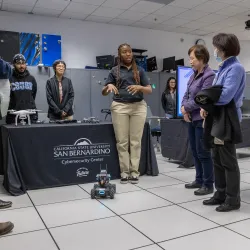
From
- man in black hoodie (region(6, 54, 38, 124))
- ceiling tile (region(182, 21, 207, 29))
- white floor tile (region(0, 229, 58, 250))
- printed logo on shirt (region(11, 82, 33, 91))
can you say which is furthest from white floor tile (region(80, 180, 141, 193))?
ceiling tile (region(182, 21, 207, 29))

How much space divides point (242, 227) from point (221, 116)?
29.5 inches

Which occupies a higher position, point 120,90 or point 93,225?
point 120,90

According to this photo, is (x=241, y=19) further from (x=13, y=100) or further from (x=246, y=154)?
(x=13, y=100)

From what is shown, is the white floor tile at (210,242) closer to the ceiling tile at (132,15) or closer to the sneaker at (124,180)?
the sneaker at (124,180)

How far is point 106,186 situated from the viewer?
94.3 inches

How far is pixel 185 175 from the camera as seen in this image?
10.7 ft

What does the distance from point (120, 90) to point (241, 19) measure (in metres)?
5.20

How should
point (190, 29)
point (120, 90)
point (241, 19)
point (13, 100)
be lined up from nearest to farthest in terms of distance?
point (120, 90) → point (13, 100) → point (241, 19) → point (190, 29)

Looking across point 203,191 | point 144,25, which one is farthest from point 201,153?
point 144,25

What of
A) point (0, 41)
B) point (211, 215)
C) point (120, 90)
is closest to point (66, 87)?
point (120, 90)

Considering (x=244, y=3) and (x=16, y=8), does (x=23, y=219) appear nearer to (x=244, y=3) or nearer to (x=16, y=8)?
(x=16, y=8)

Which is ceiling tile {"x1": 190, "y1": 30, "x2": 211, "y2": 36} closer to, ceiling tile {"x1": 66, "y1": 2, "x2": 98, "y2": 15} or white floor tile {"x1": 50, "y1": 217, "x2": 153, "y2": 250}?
ceiling tile {"x1": 66, "y1": 2, "x2": 98, "y2": 15}

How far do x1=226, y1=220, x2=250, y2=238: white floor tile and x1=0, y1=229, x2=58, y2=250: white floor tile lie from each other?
1.11 m

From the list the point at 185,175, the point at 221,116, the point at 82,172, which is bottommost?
the point at 185,175
